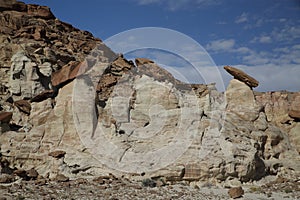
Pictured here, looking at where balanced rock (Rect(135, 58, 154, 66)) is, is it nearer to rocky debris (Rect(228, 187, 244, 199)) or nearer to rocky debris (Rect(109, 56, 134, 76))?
rocky debris (Rect(109, 56, 134, 76))

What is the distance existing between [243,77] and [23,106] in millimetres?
12916

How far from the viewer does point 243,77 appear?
22.1m

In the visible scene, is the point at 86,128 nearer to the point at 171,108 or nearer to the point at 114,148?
the point at 114,148

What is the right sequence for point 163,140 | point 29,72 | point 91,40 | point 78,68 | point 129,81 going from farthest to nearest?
point 91,40 < point 129,81 < point 29,72 < point 78,68 < point 163,140

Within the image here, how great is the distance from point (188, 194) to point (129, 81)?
9358 millimetres

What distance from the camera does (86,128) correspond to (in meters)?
17.8

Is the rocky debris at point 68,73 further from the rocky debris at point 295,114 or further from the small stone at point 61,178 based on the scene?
the rocky debris at point 295,114

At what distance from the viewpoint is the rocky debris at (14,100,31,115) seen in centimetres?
1916

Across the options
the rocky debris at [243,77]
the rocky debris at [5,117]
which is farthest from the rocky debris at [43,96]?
the rocky debris at [243,77]

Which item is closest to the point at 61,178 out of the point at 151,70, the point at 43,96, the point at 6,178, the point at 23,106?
the point at 6,178

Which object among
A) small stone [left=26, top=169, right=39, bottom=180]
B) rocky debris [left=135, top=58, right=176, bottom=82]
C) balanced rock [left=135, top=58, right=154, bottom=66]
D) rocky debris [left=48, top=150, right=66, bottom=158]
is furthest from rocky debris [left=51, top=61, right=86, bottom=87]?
balanced rock [left=135, top=58, right=154, bottom=66]

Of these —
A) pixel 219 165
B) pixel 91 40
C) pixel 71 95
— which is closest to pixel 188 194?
pixel 219 165

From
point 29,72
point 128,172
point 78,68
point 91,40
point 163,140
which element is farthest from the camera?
point 91,40

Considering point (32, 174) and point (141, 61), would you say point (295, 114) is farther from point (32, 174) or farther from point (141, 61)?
point (32, 174)
